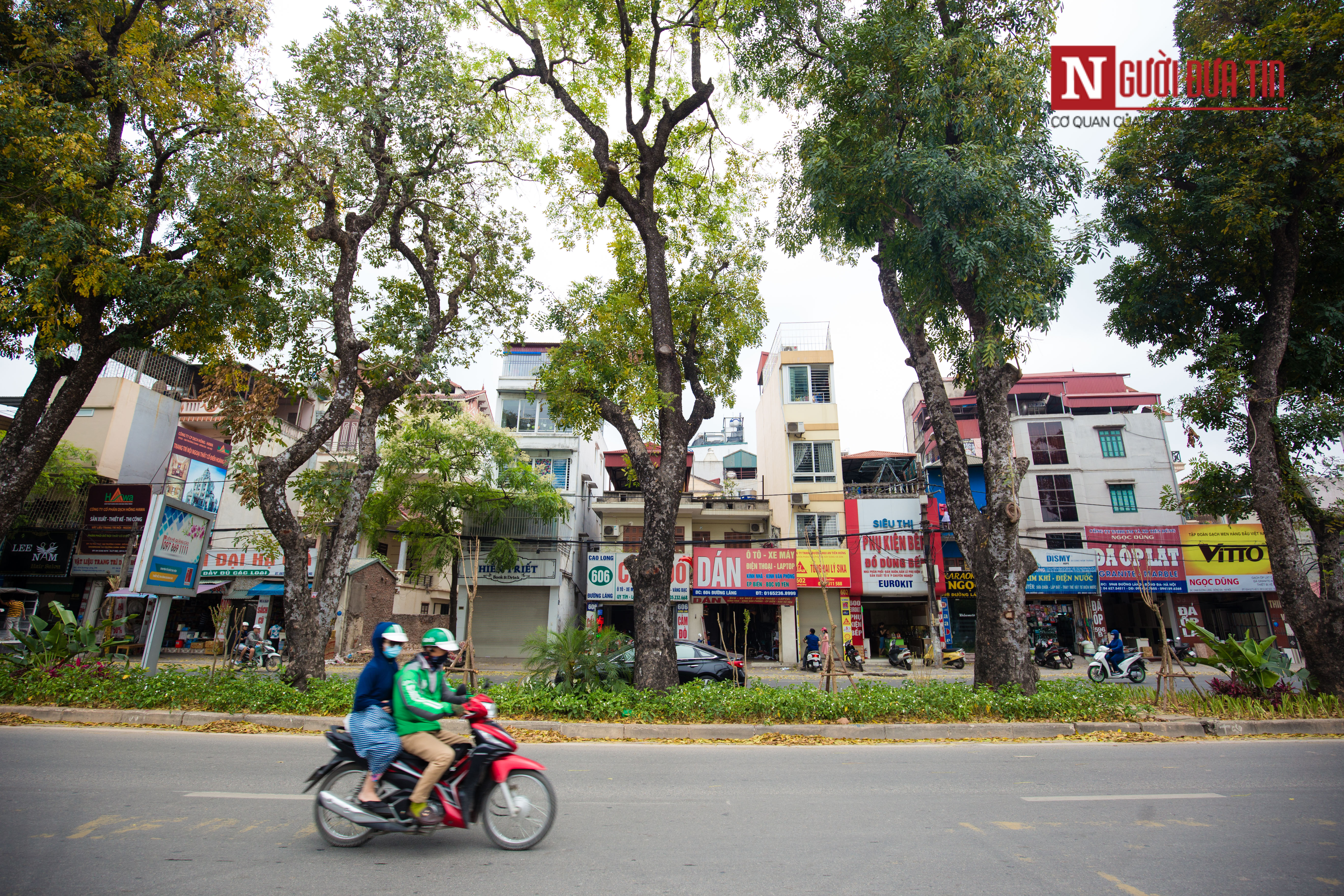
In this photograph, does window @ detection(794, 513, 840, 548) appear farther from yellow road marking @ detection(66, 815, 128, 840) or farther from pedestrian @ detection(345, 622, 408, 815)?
yellow road marking @ detection(66, 815, 128, 840)

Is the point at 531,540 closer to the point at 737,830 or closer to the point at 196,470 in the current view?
the point at 196,470

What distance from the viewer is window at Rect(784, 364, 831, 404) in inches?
1123

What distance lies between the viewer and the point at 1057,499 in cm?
2770

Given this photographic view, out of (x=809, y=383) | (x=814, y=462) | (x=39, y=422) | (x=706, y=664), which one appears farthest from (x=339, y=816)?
(x=809, y=383)

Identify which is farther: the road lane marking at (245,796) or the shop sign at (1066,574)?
the shop sign at (1066,574)

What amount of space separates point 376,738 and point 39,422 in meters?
11.2

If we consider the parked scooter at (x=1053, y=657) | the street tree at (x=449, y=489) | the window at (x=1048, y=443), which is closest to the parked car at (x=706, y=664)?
the street tree at (x=449, y=489)

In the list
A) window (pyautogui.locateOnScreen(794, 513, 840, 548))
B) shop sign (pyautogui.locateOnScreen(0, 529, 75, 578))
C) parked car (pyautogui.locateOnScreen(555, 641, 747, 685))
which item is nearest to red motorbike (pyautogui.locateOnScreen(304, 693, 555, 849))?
parked car (pyautogui.locateOnScreen(555, 641, 747, 685))

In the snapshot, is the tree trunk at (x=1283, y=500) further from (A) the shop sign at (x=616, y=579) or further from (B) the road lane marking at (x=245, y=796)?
(A) the shop sign at (x=616, y=579)

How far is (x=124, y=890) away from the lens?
A: 11.7 ft

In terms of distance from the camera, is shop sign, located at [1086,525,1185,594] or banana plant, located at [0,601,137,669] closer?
banana plant, located at [0,601,137,669]

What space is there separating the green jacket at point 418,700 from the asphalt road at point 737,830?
816 mm

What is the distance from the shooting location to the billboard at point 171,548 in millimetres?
10547

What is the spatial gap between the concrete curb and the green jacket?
4.98 meters
